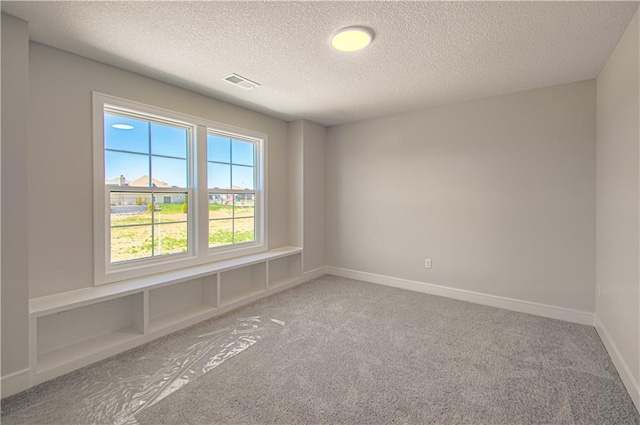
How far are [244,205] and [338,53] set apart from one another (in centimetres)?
238

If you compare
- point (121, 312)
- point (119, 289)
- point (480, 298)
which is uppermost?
point (119, 289)

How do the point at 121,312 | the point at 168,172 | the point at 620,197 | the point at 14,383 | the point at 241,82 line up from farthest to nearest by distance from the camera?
the point at 168,172
the point at 241,82
the point at 121,312
the point at 620,197
the point at 14,383

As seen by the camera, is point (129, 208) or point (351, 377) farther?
point (129, 208)

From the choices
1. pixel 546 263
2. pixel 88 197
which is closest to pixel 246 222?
pixel 88 197

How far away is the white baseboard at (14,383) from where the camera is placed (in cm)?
183

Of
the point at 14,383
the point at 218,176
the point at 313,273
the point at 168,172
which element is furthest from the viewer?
the point at 313,273

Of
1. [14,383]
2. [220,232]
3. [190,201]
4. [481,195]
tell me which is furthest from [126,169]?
[481,195]

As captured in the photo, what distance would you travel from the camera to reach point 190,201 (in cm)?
330

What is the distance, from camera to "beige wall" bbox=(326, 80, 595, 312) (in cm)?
296

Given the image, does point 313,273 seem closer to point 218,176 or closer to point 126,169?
point 218,176

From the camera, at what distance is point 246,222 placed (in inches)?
159

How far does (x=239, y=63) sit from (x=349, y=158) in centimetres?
244

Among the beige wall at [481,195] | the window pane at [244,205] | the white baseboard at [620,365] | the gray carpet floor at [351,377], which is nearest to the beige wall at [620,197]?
the white baseboard at [620,365]

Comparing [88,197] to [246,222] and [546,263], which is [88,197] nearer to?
[246,222]
